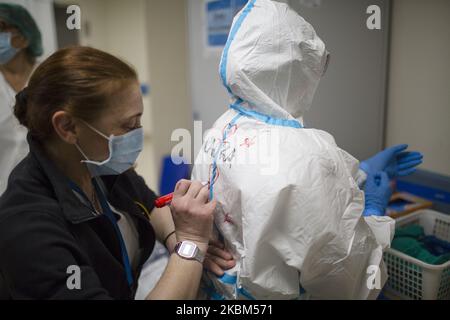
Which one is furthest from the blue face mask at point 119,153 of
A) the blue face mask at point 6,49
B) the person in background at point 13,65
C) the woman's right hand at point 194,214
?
the blue face mask at point 6,49

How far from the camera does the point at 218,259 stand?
0.89 metres

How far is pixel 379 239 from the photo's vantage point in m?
0.80

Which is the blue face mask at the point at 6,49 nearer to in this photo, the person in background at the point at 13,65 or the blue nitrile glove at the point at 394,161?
the person in background at the point at 13,65

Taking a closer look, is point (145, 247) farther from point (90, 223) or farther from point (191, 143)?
point (191, 143)

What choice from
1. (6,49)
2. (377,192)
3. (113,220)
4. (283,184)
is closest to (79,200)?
(113,220)

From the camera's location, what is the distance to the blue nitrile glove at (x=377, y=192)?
0.88 metres

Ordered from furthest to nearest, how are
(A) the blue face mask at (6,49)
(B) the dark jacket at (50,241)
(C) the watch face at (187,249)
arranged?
(A) the blue face mask at (6,49), (C) the watch face at (187,249), (B) the dark jacket at (50,241)

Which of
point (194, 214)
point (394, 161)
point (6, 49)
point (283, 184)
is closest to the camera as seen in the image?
point (283, 184)

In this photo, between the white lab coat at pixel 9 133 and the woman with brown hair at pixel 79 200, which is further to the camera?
the white lab coat at pixel 9 133

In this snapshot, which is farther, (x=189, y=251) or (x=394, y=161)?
(x=394, y=161)

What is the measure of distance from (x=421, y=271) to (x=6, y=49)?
62.8 inches

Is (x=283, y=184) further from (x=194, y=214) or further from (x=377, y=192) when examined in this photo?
(x=377, y=192)

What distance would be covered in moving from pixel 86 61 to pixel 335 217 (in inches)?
24.1
